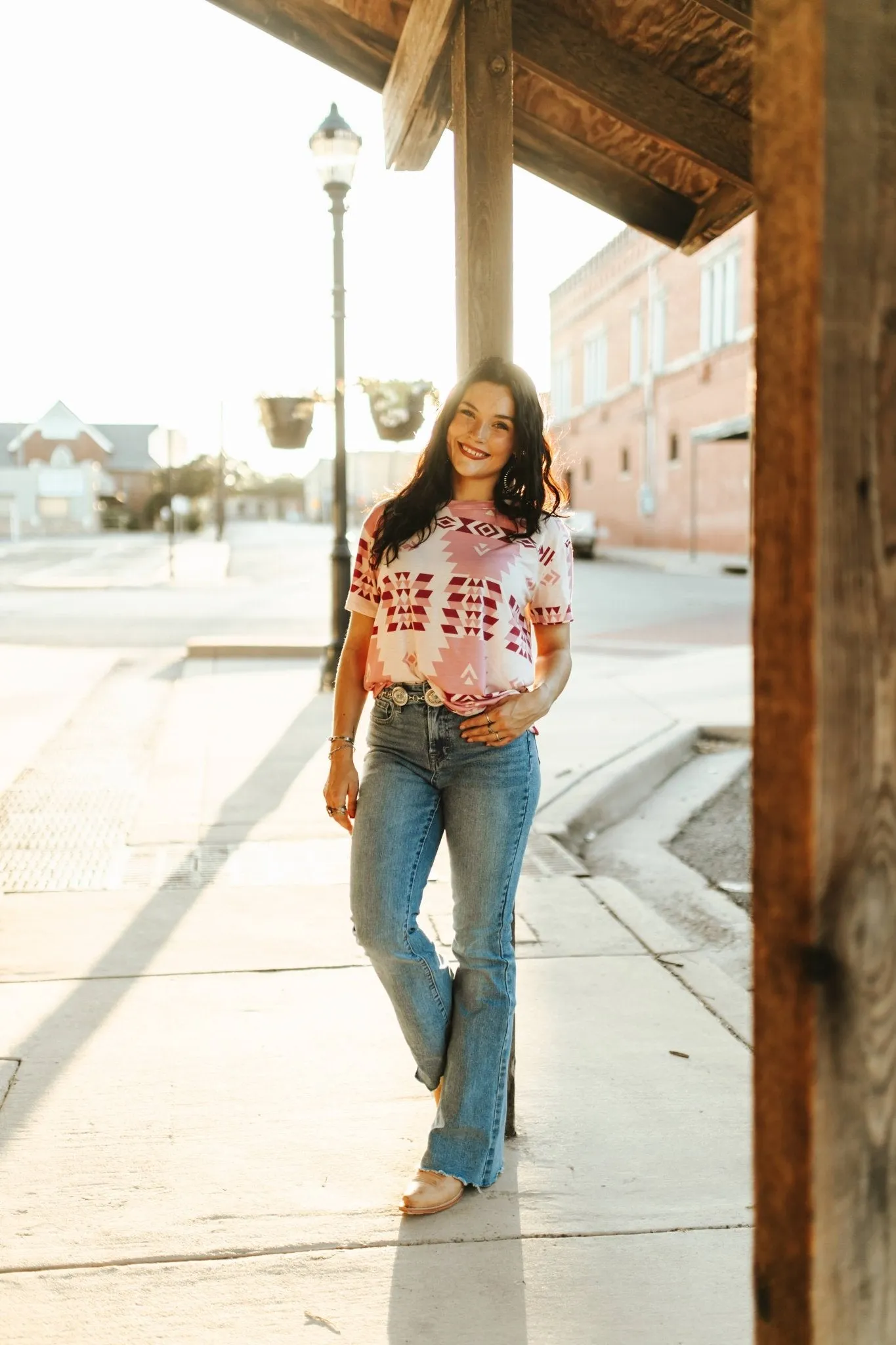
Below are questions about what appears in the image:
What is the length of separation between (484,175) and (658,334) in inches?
1472

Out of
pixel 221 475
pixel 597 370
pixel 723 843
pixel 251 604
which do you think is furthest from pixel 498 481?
pixel 221 475

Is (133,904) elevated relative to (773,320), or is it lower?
lower

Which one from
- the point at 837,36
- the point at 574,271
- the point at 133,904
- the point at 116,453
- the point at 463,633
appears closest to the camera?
the point at 837,36

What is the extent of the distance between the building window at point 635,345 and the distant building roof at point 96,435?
60360 mm

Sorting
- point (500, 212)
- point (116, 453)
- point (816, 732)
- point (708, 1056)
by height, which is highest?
point (116, 453)

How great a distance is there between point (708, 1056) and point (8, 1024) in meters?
2.10

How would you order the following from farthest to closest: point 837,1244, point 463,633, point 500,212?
point 500,212 < point 463,633 < point 837,1244

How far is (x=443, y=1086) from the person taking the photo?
10.3 ft

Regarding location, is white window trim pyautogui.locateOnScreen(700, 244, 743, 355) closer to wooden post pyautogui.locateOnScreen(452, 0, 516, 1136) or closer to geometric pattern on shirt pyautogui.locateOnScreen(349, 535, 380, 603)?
wooden post pyautogui.locateOnScreen(452, 0, 516, 1136)

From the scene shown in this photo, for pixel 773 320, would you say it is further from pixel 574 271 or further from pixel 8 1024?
pixel 574 271

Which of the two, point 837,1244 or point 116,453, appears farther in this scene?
point 116,453

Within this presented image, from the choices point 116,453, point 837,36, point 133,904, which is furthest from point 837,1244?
point 116,453

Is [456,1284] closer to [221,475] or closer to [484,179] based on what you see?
[484,179]

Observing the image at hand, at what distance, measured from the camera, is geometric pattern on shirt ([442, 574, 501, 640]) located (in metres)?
2.98
